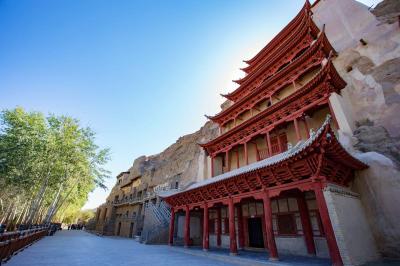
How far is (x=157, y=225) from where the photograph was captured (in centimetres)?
1766

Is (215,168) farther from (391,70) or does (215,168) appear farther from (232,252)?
(391,70)

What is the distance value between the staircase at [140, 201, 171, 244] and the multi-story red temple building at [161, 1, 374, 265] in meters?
1.17

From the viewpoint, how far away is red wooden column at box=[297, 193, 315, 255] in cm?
859

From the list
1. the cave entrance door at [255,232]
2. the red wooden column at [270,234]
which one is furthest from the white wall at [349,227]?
the cave entrance door at [255,232]

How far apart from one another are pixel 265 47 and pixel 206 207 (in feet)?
54.0

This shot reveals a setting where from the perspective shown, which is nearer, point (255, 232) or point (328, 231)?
point (328, 231)

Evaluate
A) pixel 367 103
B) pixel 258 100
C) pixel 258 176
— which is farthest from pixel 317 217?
pixel 258 100

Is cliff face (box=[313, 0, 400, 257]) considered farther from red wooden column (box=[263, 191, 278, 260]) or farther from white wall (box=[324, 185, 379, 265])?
red wooden column (box=[263, 191, 278, 260])

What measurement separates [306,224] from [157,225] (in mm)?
13125

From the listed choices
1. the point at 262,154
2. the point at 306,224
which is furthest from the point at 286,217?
the point at 262,154

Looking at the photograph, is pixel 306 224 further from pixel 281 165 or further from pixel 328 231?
pixel 281 165

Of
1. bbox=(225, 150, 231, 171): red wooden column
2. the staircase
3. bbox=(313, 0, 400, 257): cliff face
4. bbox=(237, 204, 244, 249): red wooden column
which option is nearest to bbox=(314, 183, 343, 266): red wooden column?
bbox=(313, 0, 400, 257): cliff face

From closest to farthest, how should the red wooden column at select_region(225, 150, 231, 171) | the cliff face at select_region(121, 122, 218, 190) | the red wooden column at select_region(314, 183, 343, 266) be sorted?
the red wooden column at select_region(314, 183, 343, 266), the red wooden column at select_region(225, 150, 231, 171), the cliff face at select_region(121, 122, 218, 190)

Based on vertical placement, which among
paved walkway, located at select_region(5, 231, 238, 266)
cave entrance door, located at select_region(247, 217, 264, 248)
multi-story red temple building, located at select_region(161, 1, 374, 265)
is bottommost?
paved walkway, located at select_region(5, 231, 238, 266)
